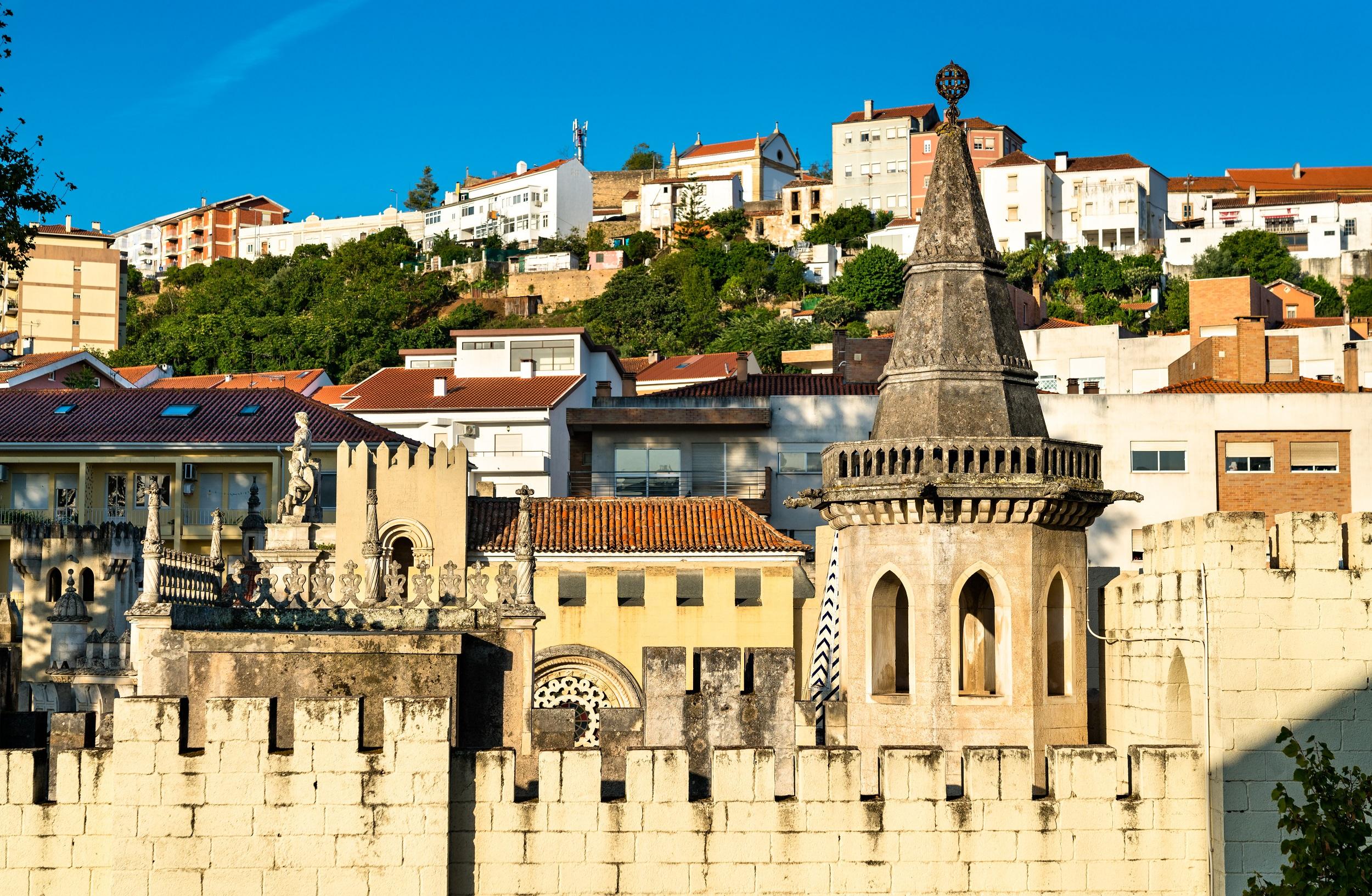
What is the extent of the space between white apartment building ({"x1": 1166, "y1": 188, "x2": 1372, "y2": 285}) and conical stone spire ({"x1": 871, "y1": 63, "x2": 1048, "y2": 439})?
429 feet

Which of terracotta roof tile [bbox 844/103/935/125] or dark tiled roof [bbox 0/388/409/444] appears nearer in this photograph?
dark tiled roof [bbox 0/388/409/444]

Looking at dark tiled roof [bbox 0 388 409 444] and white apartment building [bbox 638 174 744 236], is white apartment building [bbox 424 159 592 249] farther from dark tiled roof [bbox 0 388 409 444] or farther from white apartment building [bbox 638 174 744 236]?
dark tiled roof [bbox 0 388 409 444]

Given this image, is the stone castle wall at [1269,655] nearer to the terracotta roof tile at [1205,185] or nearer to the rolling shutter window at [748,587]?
the rolling shutter window at [748,587]

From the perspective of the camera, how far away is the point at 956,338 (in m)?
20.7

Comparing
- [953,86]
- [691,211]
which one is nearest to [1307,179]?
[691,211]

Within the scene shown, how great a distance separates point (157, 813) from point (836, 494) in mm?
7778

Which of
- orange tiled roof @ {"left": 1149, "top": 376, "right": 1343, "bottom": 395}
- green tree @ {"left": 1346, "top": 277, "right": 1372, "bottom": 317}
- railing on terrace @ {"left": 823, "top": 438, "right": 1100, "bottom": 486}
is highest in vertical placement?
green tree @ {"left": 1346, "top": 277, "right": 1372, "bottom": 317}

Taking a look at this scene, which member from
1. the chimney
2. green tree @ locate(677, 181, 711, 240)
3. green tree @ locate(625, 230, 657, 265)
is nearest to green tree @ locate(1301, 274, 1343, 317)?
green tree @ locate(677, 181, 711, 240)

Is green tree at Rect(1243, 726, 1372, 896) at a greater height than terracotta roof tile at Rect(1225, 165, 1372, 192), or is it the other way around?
terracotta roof tile at Rect(1225, 165, 1372, 192)

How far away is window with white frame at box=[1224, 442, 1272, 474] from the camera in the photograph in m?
58.2

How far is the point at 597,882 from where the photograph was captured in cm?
1758

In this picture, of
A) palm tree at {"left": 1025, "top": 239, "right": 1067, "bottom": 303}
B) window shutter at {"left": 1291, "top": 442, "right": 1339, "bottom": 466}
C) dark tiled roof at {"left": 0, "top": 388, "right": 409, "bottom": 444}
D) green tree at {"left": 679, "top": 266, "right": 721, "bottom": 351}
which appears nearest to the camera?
window shutter at {"left": 1291, "top": 442, "right": 1339, "bottom": 466}

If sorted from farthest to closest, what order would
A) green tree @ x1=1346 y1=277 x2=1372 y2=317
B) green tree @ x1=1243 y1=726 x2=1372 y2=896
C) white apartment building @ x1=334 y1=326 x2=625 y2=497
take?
green tree @ x1=1346 y1=277 x2=1372 y2=317, white apartment building @ x1=334 y1=326 x2=625 y2=497, green tree @ x1=1243 y1=726 x2=1372 y2=896

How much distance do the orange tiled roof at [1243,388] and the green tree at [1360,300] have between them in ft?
229
